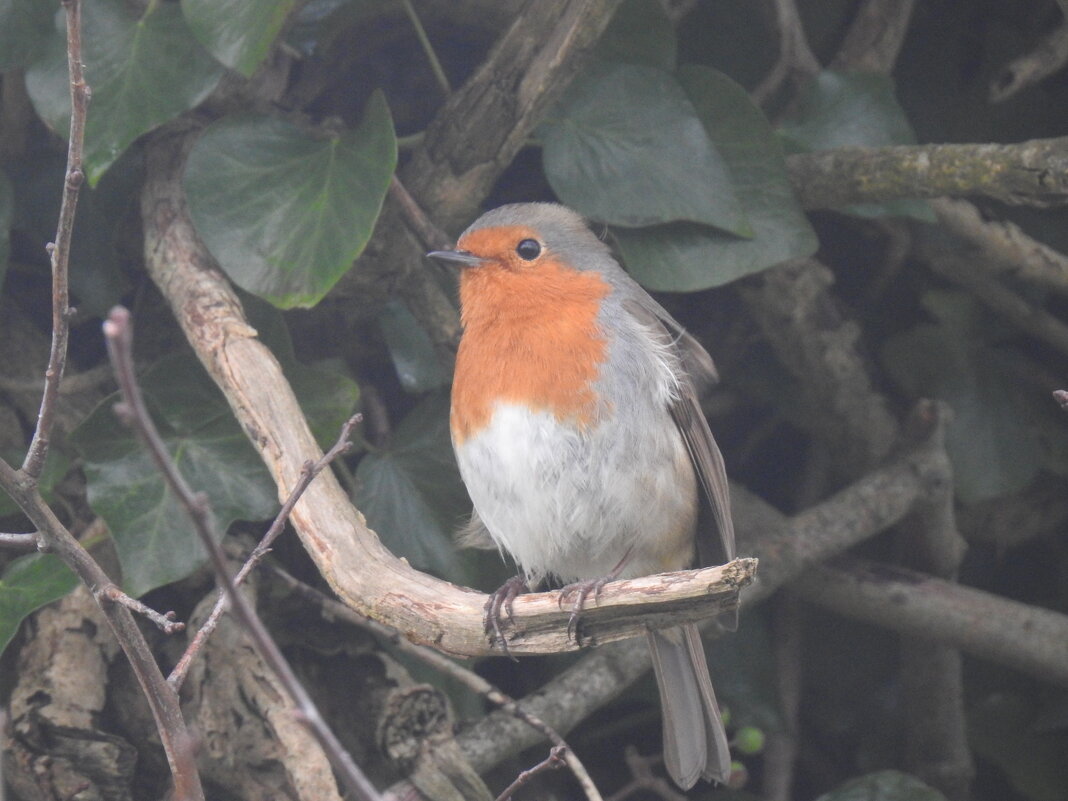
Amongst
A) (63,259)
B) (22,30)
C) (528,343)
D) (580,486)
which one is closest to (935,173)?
(528,343)

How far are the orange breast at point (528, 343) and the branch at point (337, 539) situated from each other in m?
0.42

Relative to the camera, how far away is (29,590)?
2.43 metres

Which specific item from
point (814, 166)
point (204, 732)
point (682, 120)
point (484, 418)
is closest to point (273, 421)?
point (484, 418)

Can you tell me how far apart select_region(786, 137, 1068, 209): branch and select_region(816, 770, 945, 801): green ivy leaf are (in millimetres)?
1496

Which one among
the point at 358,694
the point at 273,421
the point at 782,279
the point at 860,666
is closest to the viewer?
the point at 273,421

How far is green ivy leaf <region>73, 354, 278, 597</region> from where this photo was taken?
2570 mm

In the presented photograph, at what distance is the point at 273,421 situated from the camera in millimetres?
2408

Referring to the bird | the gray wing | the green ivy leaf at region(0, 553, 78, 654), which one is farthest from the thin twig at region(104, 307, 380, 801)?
the gray wing

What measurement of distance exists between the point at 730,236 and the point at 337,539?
136 cm

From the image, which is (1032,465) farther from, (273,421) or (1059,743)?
(273,421)

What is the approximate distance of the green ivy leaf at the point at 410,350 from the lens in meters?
3.11

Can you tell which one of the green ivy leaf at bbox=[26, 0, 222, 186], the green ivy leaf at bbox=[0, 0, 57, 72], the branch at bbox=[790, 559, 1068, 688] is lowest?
the branch at bbox=[790, 559, 1068, 688]

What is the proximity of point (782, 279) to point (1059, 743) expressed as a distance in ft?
5.53

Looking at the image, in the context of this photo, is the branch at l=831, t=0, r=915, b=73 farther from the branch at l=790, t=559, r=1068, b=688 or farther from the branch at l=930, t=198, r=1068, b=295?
the branch at l=790, t=559, r=1068, b=688
